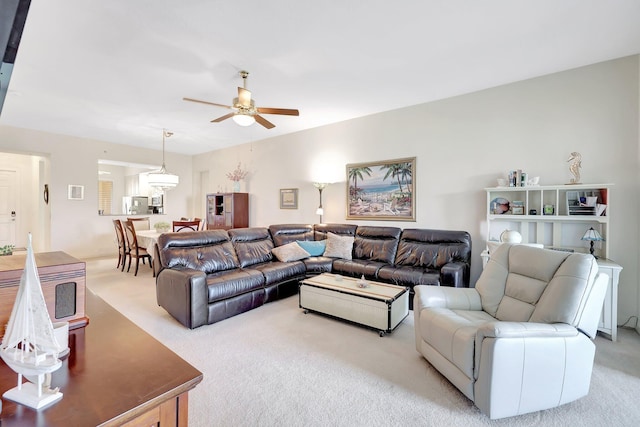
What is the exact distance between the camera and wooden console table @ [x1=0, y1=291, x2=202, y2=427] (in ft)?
2.02

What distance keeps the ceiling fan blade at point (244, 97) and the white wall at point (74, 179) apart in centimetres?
523

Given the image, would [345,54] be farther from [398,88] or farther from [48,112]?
[48,112]

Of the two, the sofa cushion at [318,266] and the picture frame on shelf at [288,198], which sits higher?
the picture frame on shelf at [288,198]

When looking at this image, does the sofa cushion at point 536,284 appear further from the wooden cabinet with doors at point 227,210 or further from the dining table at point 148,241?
the wooden cabinet with doors at point 227,210

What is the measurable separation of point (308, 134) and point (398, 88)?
7.57 feet

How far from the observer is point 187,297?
9.48ft

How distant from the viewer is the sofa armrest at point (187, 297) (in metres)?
2.88

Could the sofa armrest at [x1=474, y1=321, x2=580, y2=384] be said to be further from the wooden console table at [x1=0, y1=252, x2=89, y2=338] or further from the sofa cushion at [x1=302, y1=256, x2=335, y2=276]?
the sofa cushion at [x1=302, y1=256, x2=335, y2=276]

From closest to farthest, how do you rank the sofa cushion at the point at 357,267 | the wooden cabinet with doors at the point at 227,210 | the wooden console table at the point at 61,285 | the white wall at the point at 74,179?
1. the wooden console table at the point at 61,285
2. the sofa cushion at the point at 357,267
3. the white wall at the point at 74,179
4. the wooden cabinet with doors at the point at 227,210

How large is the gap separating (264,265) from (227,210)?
10.0 feet

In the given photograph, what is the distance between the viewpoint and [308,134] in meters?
5.71

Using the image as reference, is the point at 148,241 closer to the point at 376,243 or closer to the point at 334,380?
the point at 376,243

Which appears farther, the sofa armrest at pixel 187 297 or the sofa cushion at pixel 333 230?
the sofa cushion at pixel 333 230

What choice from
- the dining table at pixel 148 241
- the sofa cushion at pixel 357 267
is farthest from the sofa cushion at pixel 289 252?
the dining table at pixel 148 241
